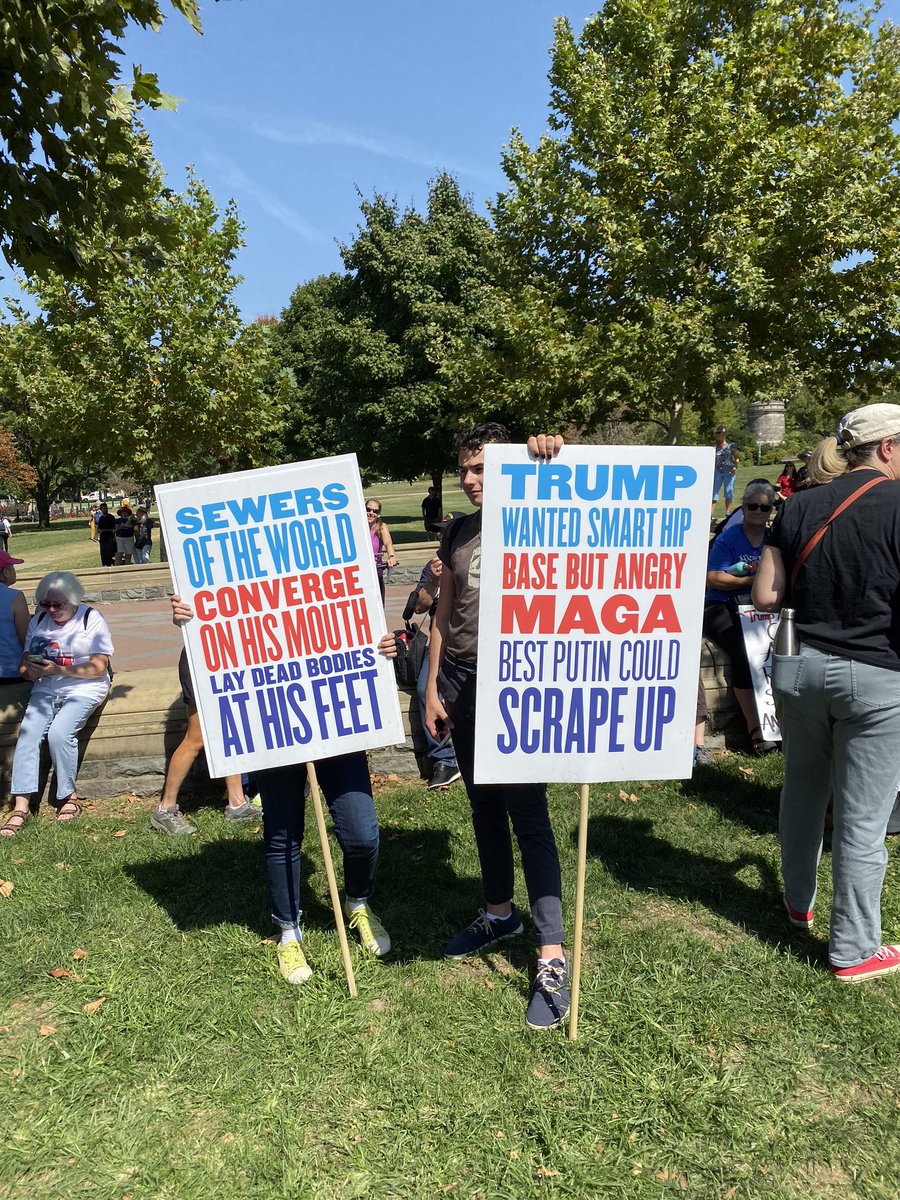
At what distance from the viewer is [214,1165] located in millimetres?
2553

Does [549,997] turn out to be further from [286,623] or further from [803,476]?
[803,476]

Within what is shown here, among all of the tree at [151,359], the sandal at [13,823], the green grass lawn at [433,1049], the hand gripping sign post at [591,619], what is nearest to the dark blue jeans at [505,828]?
the hand gripping sign post at [591,619]

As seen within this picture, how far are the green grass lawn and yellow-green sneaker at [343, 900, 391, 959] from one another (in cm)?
7

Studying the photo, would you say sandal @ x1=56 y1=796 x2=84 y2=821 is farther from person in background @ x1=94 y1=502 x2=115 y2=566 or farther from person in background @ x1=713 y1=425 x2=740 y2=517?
person in background @ x1=94 y1=502 x2=115 y2=566

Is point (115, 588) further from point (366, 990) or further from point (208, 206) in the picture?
point (366, 990)

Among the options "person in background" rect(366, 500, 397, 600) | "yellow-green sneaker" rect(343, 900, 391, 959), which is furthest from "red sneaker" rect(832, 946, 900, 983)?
"person in background" rect(366, 500, 397, 600)

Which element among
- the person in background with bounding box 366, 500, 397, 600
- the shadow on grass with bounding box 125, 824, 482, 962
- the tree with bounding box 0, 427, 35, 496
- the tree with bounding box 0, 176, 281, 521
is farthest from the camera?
the tree with bounding box 0, 427, 35, 496

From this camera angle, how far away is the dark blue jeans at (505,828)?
3.27 meters

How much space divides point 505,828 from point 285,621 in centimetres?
128

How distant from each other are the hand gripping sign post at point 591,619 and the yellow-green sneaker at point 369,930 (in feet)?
3.10

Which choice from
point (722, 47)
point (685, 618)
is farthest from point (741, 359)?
point (685, 618)

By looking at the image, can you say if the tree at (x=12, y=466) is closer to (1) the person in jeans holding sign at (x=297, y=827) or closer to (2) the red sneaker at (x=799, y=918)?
(1) the person in jeans holding sign at (x=297, y=827)

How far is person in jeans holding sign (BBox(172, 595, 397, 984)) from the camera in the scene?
3.44m

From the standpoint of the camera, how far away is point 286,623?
3342 millimetres
